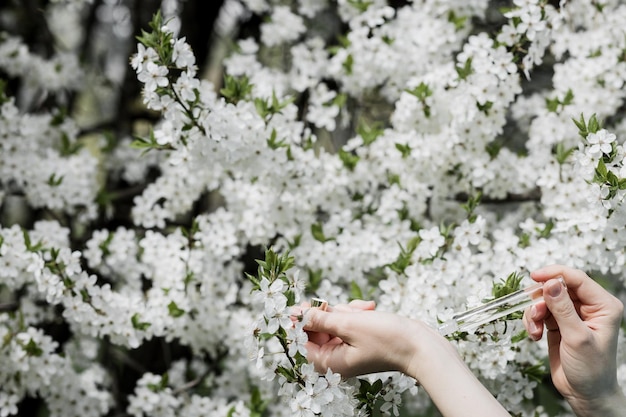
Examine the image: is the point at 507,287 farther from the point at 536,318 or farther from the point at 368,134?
the point at 368,134

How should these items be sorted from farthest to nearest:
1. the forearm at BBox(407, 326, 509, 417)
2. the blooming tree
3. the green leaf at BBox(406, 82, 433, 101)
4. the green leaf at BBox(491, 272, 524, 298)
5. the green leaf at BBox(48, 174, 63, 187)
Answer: the green leaf at BBox(48, 174, 63, 187) → the green leaf at BBox(406, 82, 433, 101) → the blooming tree → the green leaf at BBox(491, 272, 524, 298) → the forearm at BBox(407, 326, 509, 417)

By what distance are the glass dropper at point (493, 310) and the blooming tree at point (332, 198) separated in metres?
0.14

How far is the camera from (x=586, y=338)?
6.25ft

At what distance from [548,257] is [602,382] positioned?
32.0 inches

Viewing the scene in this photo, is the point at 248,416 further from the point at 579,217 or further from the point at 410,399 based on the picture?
the point at 579,217

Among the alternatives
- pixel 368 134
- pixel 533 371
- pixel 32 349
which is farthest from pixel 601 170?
pixel 32 349

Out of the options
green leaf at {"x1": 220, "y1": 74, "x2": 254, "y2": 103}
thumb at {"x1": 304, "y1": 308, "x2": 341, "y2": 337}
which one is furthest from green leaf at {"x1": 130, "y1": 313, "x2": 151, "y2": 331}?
thumb at {"x1": 304, "y1": 308, "x2": 341, "y2": 337}

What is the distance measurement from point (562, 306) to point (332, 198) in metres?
1.65

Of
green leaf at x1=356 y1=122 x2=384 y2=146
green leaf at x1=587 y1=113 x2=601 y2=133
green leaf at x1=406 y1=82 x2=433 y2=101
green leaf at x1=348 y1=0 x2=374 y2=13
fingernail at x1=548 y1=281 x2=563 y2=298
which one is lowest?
fingernail at x1=548 y1=281 x2=563 y2=298

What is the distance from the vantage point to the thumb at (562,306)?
1.87 meters

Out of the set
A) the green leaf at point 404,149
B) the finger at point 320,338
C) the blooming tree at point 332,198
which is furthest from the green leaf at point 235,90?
the finger at point 320,338

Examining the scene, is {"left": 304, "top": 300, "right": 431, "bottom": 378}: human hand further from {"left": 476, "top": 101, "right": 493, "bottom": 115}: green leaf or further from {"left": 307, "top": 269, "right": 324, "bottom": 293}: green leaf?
{"left": 476, "top": 101, "right": 493, "bottom": 115}: green leaf

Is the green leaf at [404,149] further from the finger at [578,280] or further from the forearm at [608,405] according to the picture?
the forearm at [608,405]

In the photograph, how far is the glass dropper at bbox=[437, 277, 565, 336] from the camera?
200cm
